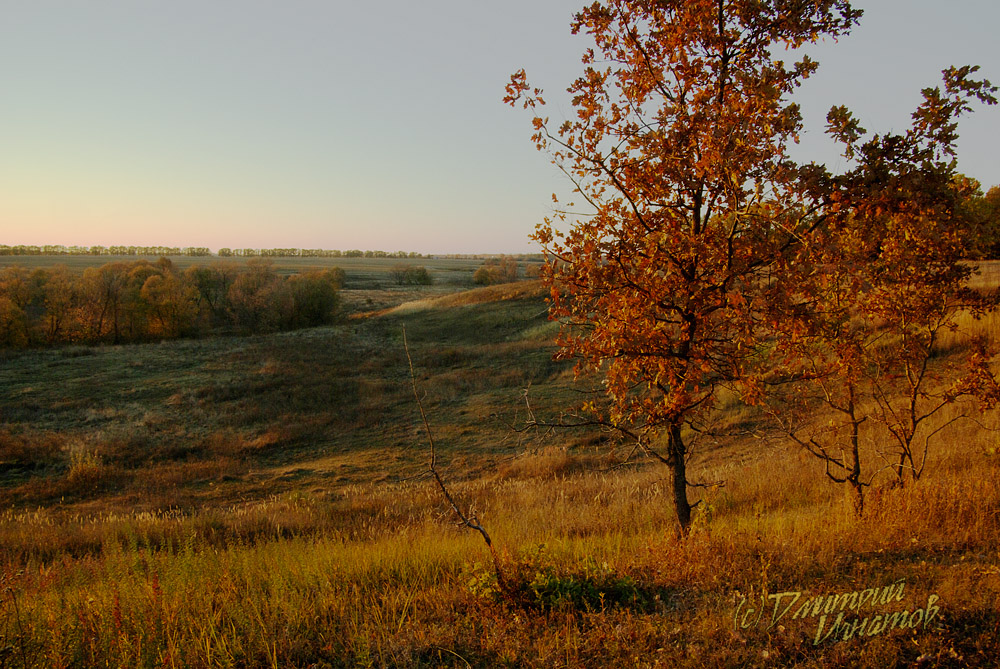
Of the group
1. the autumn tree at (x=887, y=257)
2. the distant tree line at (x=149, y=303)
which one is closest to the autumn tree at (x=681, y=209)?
the autumn tree at (x=887, y=257)

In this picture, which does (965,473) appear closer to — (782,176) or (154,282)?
(782,176)

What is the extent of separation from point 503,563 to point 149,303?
62.9 m

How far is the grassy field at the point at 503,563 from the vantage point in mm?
3670

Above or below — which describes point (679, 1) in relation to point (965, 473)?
above

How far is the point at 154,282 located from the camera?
58406mm

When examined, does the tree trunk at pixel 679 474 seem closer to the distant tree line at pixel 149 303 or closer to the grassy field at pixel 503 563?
the grassy field at pixel 503 563

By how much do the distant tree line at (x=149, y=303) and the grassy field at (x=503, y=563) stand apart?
40563mm

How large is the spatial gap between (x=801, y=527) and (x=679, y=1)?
4.86 meters

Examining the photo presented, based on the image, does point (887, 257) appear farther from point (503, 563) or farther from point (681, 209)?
point (503, 563)

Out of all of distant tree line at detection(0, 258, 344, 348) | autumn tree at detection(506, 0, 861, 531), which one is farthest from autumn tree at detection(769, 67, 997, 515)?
distant tree line at detection(0, 258, 344, 348)

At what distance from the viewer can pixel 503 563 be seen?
4750 millimetres

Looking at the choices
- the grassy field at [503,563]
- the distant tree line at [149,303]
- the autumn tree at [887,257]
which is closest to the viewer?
the grassy field at [503,563]

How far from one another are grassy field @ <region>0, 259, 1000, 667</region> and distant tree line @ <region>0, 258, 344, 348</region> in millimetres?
40563

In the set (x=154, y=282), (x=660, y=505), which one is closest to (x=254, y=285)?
(x=154, y=282)
